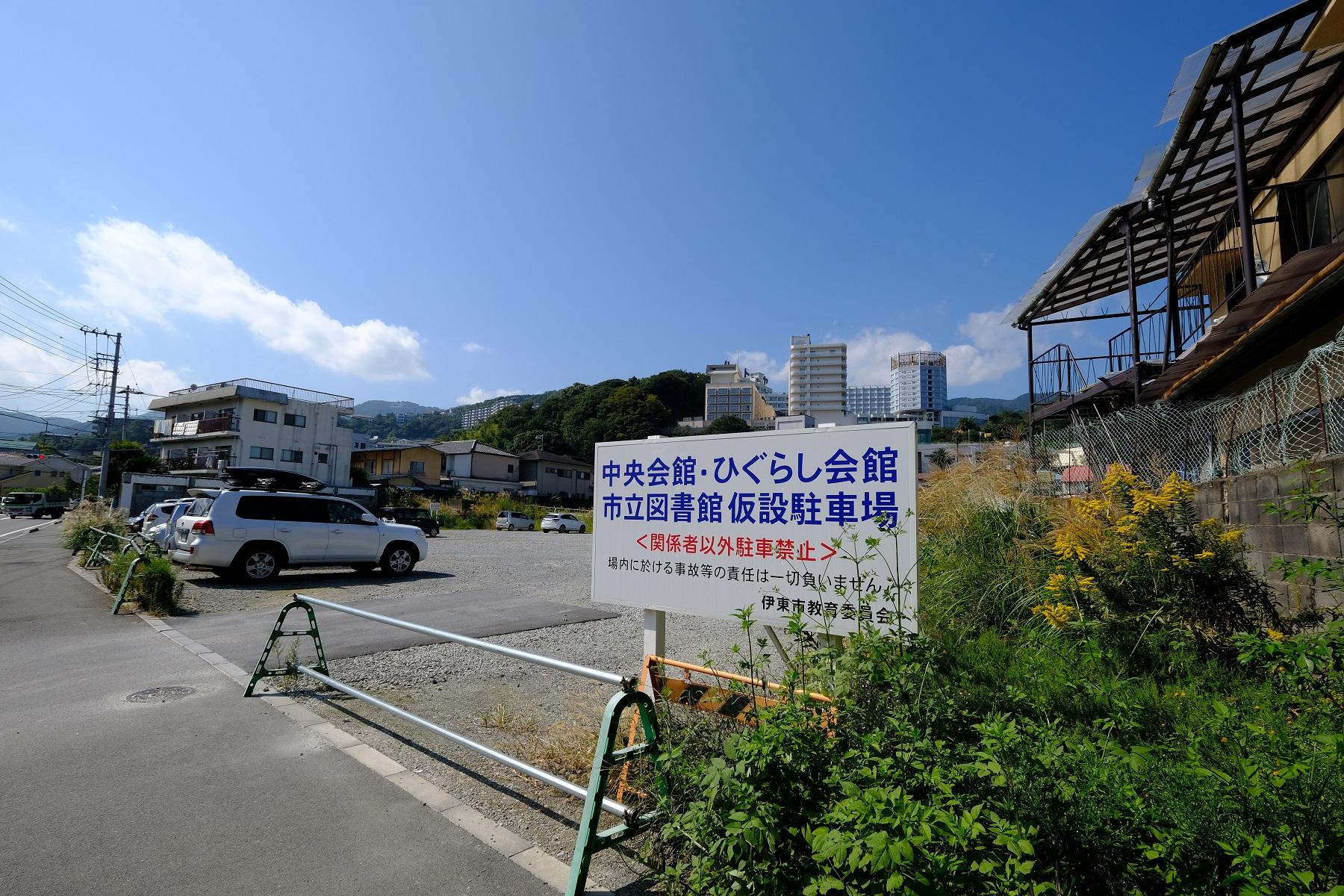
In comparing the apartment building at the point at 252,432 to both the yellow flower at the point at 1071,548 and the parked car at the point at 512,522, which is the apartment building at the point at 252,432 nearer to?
the parked car at the point at 512,522

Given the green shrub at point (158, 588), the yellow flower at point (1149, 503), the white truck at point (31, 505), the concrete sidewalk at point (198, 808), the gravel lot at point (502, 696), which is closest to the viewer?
the concrete sidewalk at point (198, 808)

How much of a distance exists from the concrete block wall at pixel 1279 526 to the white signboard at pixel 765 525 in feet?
7.84

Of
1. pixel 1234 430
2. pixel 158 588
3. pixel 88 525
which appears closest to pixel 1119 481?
pixel 1234 430

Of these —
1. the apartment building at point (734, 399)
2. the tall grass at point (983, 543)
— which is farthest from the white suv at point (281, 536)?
the apartment building at point (734, 399)

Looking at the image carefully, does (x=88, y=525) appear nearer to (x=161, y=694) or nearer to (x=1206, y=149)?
(x=161, y=694)

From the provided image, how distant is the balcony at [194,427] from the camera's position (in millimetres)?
42938

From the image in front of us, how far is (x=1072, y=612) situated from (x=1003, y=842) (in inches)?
129

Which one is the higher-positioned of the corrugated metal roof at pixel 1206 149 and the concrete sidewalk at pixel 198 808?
the corrugated metal roof at pixel 1206 149

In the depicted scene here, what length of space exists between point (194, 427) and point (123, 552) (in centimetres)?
4180

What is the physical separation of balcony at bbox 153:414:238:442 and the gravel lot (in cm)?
3698

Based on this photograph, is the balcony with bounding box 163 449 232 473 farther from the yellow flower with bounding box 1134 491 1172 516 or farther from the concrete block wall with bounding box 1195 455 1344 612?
the concrete block wall with bounding box 1195 455 1344 612

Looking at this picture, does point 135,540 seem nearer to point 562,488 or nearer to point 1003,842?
point 1003,842

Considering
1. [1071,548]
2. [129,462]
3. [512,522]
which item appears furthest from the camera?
[129,462]

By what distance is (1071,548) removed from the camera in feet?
14.8
